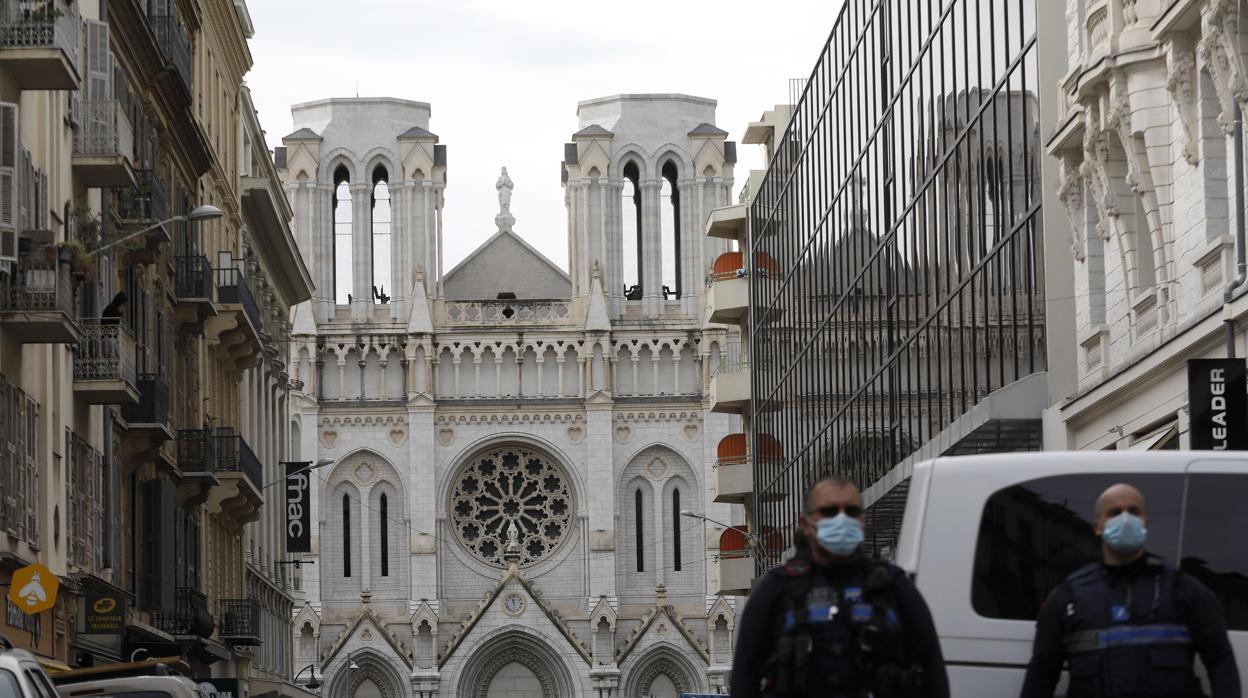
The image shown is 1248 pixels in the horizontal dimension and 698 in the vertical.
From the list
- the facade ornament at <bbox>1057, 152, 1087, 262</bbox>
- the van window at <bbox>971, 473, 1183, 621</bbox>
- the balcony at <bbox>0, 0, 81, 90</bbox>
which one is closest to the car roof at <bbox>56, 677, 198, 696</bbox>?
the van window at <bbox>971, 473, 1183, 621</bbox>

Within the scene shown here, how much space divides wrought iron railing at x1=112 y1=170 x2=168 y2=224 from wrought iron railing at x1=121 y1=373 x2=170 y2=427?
2425 mm

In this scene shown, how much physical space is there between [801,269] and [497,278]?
141ft

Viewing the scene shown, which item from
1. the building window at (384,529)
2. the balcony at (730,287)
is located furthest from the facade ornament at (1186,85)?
the building window at (384,529)

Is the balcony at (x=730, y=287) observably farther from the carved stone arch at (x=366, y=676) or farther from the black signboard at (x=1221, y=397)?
the black signboard at (x=1221, y=397)

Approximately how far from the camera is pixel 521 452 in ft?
277

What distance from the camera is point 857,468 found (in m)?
43.3

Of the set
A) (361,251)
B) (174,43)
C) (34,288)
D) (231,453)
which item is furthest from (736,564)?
(34,288)

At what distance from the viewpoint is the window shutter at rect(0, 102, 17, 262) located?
2500cm

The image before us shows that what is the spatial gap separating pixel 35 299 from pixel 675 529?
190 feet

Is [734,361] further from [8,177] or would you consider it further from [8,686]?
[8,686]

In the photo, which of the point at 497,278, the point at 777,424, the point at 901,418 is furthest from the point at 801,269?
the point at 497,278

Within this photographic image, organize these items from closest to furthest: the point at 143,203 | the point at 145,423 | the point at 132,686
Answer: the point at 132,686 → the point at 143,203 → the point at 145,423

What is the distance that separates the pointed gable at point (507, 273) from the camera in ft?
305

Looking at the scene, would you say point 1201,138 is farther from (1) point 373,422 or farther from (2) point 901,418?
(1) point 373,422
